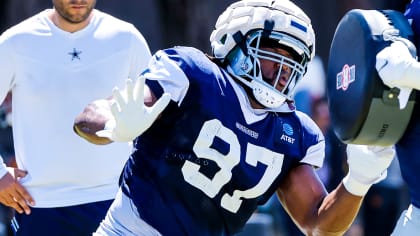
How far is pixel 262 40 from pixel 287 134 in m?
0.36

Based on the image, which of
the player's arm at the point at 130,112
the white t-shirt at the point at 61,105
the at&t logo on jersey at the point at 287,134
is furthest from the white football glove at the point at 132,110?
the white t-shirt at the point at 61,105

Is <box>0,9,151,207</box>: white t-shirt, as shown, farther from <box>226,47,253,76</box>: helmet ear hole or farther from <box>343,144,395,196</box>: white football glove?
<box>343,144,395,196</box>: white football glove

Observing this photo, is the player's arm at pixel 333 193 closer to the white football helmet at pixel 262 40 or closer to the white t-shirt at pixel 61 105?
the white football helmet at pixel 262 40

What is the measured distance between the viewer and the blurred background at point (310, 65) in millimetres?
9297

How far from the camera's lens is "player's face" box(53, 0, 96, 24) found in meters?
5.94

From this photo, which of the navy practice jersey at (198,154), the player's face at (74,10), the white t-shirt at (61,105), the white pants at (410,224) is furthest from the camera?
the player's face at (74,10)

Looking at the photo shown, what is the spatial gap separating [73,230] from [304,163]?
52.5 inches

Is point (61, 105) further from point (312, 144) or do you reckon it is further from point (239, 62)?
point (312, 144)

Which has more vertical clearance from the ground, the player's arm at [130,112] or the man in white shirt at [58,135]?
the player's arm at [130,112]

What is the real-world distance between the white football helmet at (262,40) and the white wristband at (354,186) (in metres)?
0.38

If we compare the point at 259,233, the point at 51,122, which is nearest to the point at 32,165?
the point at 51,122

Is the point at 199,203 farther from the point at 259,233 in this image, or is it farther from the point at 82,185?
the point at 259,233

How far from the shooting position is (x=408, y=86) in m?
4.51

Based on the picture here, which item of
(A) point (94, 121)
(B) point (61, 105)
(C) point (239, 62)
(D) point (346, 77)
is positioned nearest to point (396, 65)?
(D) point (346, 77)
